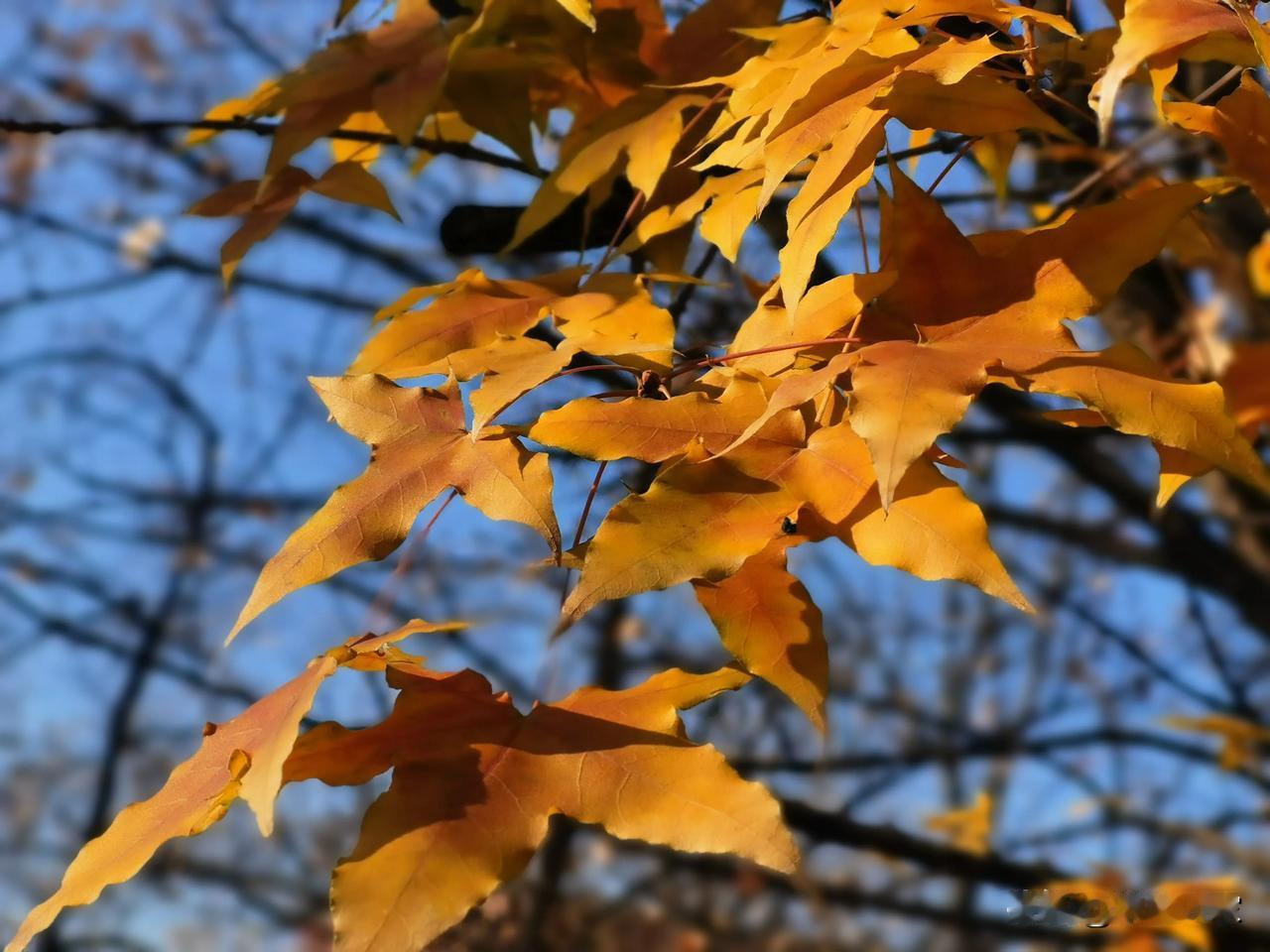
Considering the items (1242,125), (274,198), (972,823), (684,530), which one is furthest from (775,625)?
(972,823)

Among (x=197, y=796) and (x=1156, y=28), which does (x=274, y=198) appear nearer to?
(x=197, y=796)

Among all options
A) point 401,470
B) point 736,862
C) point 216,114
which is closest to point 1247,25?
point 401,470

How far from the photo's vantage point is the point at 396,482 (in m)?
0.53

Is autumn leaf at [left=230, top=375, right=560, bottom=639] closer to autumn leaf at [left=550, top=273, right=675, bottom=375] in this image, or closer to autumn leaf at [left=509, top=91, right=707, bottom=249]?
autumn leaf at [left=550, top=273, right=675, bottom=375]

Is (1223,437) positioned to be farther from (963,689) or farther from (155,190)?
(963,689)

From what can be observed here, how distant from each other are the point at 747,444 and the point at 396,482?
162 mm

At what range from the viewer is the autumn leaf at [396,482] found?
498mm

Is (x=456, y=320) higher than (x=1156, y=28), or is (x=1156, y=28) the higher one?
(x=1156, y=28)

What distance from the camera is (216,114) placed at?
0.93 meters

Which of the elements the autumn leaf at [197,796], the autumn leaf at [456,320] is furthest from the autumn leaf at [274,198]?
the autumn leaf at [197,796]

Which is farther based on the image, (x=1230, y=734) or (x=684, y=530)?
(x=1230, y=734)

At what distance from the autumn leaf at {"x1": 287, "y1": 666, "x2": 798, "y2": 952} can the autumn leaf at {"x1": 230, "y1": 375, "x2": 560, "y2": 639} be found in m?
0.07

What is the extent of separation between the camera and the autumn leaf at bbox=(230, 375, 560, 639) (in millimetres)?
498

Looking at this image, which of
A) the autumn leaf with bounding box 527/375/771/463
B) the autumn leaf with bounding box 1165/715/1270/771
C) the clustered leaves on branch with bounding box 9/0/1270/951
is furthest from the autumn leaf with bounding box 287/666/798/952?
the autumn leaf with bounding box 1165/715/1270/771
